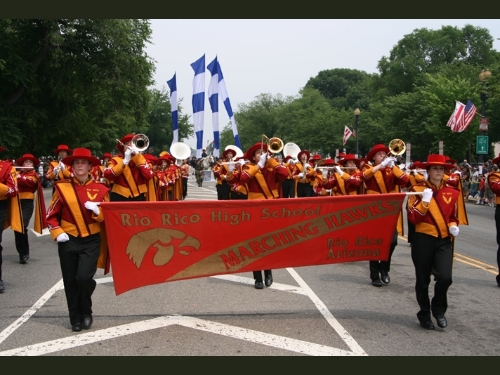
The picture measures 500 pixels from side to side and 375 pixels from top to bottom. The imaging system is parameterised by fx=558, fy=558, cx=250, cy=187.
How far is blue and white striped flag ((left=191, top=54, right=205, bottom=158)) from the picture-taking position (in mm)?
23938

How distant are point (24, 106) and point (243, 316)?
27.8 metres

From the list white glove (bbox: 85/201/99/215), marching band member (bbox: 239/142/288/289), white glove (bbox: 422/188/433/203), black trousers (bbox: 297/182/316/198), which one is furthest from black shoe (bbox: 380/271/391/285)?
black trousers (bbox: 297/182/316/198)

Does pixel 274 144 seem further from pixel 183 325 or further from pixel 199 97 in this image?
pixel 199 97

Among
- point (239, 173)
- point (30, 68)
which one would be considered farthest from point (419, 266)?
point (30, 68)

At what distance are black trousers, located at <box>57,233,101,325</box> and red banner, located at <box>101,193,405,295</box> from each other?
0.83ft

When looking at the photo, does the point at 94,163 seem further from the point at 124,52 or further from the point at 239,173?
the point at 124,52

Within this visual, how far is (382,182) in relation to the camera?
8797mm

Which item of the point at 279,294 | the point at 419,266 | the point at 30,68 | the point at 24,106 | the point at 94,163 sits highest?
the point at 30,68

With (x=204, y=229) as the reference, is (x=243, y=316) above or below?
below

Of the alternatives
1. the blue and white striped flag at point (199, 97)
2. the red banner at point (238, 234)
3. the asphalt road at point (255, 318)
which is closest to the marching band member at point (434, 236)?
the asphalt road at point (255, 318)

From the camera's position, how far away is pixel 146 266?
254 inches

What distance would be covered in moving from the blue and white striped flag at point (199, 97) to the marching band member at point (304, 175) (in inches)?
298

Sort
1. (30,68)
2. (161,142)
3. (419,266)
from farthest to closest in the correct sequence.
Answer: (161,142), (30,68), (419,266)

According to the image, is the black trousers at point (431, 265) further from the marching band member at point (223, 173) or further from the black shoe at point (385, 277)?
the marching band member at point (223, 173)
